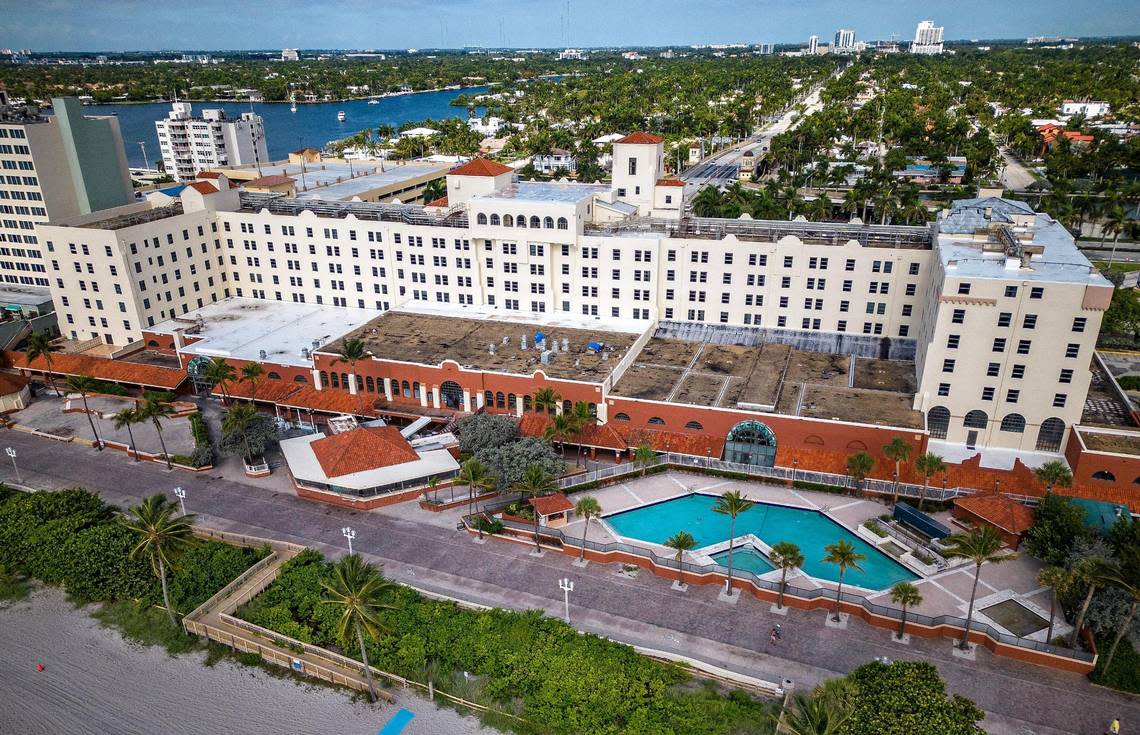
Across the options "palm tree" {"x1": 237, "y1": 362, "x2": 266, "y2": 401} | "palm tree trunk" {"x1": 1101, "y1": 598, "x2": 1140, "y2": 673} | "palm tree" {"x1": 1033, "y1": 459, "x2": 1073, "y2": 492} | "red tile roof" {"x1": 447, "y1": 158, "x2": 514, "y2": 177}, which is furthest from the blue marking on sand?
"red tile roof" {"x1": 447, "y1": 158, "x2": 514, "y2": 177}

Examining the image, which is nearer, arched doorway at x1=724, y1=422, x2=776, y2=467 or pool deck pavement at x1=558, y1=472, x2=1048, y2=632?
pool deck pavement at x1=558, y1=472, x2=1048, y2=632

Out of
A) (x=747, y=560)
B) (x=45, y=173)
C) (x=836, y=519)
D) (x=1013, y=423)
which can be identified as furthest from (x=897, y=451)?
(x=45, y=173)

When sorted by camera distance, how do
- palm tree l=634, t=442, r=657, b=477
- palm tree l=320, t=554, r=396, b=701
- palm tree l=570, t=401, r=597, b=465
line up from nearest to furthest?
palm tree l=320, t=554, r=396, b=701
palm tree l=634, t=442, r=657, b=477
palm tree l=570, t=401, r=597, b=465

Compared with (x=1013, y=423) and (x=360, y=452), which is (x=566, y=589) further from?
(x=1013, y=423)

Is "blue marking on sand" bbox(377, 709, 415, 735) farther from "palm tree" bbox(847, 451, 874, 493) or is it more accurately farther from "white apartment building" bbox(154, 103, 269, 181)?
"white apartment building" bbox(154, 103, 269, 181)

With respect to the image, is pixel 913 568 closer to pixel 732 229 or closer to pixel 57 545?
pixel 732 229

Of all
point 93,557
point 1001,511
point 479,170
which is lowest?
point 93,557

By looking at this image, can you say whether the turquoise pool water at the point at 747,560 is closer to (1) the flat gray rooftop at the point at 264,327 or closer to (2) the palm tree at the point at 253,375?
(2) the palm tree at the point at 253,375
